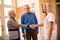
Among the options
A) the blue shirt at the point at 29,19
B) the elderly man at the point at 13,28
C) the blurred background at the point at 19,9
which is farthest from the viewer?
the blurred background at the point at 19,9

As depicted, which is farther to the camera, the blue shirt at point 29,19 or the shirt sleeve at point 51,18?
the blue shirt at point 29,19

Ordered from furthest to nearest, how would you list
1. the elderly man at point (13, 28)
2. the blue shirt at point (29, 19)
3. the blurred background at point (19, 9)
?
the blurred background at point (19, 9) < the blue shirt at point (29, 19) < the elderly man at point (13, 28)

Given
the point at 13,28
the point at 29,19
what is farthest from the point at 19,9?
the point at 13,28

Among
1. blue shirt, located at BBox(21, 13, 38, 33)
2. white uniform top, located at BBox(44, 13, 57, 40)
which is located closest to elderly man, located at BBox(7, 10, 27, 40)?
blue shirt, located at BBox(21, 13, 38, 33)

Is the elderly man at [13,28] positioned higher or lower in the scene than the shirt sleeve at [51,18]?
lower

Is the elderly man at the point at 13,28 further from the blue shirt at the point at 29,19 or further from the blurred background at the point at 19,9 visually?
the blurred background at the point at 19,9

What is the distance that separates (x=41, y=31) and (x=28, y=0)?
88 cm

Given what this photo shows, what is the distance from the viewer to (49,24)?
3080 millimetres

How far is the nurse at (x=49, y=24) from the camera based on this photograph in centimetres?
308

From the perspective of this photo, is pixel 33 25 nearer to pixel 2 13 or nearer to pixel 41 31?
pixel 41 31

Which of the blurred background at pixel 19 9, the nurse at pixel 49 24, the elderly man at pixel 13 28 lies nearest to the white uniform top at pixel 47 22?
the nurse at pixel 49 24

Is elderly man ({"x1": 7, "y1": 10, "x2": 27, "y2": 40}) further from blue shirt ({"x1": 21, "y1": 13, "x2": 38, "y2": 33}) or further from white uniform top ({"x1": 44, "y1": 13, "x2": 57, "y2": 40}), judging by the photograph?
white uniform top ({"x1": 44, "y1": 13, "x2": 57, "y2": 40})

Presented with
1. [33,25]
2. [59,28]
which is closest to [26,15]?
[33,25]

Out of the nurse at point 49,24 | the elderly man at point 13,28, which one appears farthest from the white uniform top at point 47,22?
the elderly man at point 13,28
